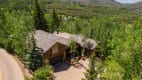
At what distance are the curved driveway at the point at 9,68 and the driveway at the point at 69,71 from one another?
294 inches

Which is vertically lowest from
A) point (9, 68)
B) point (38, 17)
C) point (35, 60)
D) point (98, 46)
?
point (98, 46)

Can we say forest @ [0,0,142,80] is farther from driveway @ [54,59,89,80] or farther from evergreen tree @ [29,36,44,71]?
driveway @ [54,59,89,80]

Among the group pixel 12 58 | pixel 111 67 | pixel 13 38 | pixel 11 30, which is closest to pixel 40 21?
pixel 11 30

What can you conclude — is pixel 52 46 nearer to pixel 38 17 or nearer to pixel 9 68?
pixel 9 68

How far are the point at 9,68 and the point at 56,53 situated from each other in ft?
39.6

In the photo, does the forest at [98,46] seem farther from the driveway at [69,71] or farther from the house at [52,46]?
the driveway at [69,71]

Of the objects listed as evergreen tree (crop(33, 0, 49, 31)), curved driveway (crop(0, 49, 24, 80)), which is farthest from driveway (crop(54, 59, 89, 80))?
evergreen tree (crop(33, 0, 49, 31))

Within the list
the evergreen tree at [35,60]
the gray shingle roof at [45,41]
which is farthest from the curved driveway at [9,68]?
the gray shingle roof at [45,41]

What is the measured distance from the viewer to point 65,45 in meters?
57.1

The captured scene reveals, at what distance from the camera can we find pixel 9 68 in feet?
152

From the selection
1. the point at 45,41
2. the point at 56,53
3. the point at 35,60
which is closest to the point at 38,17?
the point at 45,41

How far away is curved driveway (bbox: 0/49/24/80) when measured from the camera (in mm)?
42775

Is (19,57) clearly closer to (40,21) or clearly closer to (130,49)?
(40,21)

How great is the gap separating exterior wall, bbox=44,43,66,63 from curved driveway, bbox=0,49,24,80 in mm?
6935
